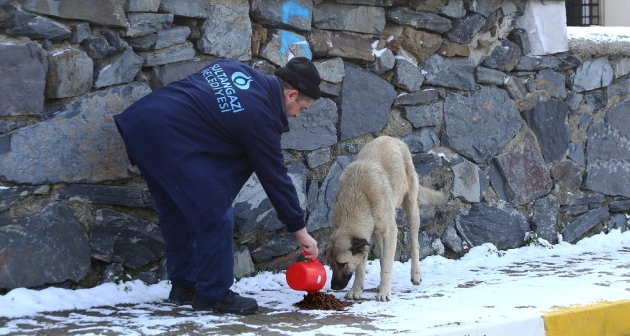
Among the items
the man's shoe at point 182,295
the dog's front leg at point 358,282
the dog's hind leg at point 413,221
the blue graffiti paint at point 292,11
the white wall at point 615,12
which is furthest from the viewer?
the white wall at point 615,12

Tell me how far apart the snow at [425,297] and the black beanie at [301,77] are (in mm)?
1229

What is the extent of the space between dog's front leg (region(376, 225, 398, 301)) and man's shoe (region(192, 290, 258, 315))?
0.89 metres

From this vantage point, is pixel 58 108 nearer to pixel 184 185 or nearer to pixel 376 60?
pixel 184 185

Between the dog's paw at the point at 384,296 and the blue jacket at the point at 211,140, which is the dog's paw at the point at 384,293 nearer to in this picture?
the dog's paw at the point at 384,296

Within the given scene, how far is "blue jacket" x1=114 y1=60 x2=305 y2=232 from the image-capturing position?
193 inches

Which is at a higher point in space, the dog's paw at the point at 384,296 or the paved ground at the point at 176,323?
the paved ground at the point at 176,323

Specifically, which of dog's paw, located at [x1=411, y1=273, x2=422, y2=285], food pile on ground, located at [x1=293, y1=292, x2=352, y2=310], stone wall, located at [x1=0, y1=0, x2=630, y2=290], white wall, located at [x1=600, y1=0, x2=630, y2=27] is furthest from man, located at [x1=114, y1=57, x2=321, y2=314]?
white wall, located at [x1=600, y1=0, x2=630, y2=27]

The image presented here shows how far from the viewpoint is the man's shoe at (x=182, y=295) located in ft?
17.7

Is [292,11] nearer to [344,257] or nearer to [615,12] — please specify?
[344,257]

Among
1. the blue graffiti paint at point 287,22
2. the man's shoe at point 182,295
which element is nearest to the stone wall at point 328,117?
the blue graffiti paint at point 287,22

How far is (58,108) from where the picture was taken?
17.3ft

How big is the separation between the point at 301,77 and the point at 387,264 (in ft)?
4.57

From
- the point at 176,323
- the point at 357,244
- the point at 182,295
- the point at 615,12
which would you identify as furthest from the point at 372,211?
the point at 615,12

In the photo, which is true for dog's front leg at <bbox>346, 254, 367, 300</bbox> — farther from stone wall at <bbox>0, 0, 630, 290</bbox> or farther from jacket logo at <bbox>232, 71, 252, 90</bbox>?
jacket logo at <bbox>232, 71, 252, 90</bbox>
